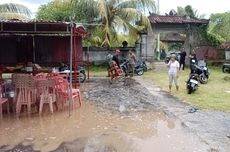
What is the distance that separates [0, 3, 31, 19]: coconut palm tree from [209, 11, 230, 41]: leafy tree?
25411 mm

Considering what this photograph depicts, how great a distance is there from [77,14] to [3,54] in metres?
7.69

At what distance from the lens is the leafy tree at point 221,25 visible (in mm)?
39781

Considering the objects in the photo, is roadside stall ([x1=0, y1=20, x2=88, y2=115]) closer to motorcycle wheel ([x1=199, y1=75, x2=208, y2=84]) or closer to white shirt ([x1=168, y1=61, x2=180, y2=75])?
white shirt ([x1=168, y1=61, x2=180, y2=75])

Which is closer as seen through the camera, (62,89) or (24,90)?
(24,90)

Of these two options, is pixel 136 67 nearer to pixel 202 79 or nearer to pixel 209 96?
pixel 202 79

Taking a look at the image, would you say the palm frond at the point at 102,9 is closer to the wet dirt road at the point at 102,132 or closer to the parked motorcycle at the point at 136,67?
the parked motorcycle at the point at 136,67

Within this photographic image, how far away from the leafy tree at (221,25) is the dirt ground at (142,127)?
98.4ft

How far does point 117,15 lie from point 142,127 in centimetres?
1679

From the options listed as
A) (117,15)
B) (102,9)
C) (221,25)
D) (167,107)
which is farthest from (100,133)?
(221,25)

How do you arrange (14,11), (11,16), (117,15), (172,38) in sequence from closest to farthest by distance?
(11,16) → (14,11) → (117,15) → (172,38)

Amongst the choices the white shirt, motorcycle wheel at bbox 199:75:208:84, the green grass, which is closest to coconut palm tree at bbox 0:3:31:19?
the green grass

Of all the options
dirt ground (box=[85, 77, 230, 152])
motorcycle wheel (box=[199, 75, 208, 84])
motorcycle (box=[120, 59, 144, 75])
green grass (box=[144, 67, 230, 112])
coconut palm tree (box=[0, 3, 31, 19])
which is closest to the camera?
dirt ground (box=[85, 77, 230, 152])

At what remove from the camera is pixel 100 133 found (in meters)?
7.36

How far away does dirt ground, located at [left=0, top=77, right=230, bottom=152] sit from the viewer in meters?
6.43
